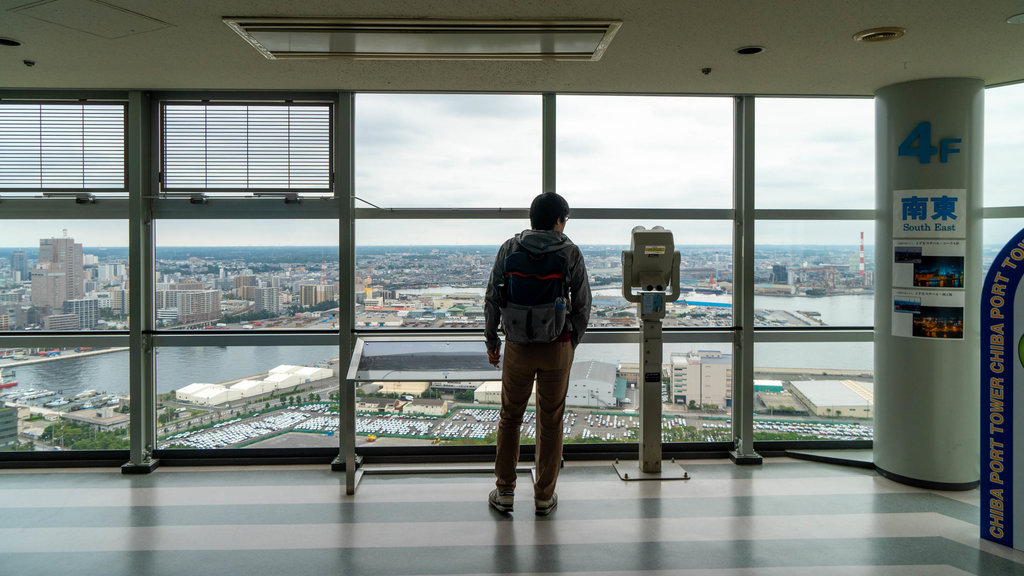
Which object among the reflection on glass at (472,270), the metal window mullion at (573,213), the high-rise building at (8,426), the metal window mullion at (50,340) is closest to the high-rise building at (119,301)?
the metal window mullion at (50,340)

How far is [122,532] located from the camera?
333 cm

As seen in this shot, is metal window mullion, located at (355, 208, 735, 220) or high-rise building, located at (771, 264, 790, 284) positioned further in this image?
high-rise building, located at (771, 264, 790, 284)

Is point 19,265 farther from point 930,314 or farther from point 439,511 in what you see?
point 930,314

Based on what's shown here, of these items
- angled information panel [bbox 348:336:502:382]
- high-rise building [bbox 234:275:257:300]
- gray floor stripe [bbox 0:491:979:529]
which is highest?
high-rise building [bbox 234:275:257:300]

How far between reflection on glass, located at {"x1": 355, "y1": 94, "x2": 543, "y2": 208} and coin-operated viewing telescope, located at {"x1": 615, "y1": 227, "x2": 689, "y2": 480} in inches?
39.8

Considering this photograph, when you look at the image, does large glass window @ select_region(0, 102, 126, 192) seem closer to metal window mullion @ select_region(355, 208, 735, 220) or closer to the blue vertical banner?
metal window mullion @ select_region(355, 208, 735, 220)

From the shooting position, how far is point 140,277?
4.37 m

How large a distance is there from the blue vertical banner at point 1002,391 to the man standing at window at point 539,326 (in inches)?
88.4

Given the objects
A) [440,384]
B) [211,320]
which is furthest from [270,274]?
[440,384]

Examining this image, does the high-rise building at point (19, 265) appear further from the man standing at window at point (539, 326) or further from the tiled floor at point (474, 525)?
the man standing at window at point (539, 326)

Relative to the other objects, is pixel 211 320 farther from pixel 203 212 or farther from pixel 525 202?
pixel 525 202

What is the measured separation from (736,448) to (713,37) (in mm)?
3094

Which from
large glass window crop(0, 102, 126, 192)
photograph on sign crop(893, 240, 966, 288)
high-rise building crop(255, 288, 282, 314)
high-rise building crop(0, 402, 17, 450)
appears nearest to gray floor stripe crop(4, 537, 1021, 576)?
photograph on sign crop(893, 240, 966, 288)

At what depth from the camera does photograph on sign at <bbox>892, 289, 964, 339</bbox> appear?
3.91 m
